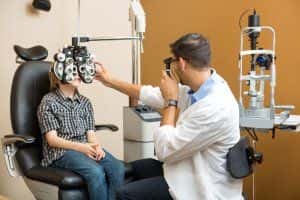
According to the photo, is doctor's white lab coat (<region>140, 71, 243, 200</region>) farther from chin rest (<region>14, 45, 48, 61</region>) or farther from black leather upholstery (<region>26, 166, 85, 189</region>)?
chin rest (<region>14, 45, 48, 61</region>)

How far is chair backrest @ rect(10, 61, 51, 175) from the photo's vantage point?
2180mm

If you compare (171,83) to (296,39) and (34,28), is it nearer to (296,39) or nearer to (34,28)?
(34,28)

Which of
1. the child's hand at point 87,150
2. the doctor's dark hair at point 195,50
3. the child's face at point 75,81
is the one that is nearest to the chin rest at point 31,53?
the child's face at point 75,81

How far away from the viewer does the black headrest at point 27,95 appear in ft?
7.19

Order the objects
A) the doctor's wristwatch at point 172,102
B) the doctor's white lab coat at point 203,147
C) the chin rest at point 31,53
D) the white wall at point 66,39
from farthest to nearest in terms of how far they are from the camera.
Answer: the white wall at point 66,39, the chin rest at point 31,53, the doctor's wristwatch at point 172,102, the doctor's white lab coat at point 203,147

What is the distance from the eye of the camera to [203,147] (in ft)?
5.24

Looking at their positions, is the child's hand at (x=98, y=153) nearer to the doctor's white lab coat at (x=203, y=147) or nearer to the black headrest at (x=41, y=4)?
the doctor's white lab coat at (x=203, y=147)

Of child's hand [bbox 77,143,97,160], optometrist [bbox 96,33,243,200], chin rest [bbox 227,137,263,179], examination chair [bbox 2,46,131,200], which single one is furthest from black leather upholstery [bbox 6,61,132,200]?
chin rest [bbox 227,137,263,179]

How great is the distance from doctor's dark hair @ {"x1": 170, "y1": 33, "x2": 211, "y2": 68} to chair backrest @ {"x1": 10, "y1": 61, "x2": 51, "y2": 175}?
0.98 metres

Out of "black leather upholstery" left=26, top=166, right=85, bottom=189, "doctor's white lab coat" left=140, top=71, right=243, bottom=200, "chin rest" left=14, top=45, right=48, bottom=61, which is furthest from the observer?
"chin rest" left=14, top=45, right=48, bottom=61

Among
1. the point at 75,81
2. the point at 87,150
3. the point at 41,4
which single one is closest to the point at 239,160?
the point at 87,150

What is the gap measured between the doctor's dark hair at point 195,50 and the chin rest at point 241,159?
1.15 feet

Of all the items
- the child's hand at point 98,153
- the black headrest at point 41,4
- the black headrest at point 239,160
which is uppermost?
the black headrest at point 41,4

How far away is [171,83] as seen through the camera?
5.70 ft
